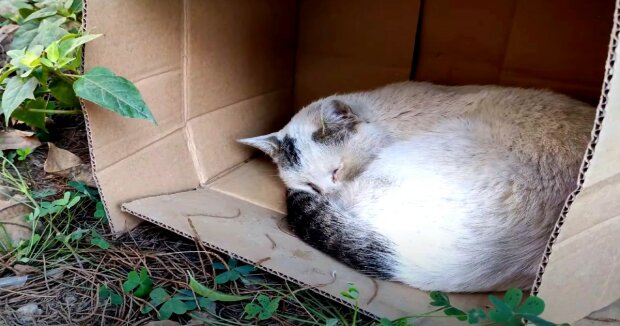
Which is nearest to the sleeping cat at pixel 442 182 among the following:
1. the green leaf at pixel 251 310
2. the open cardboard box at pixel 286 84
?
the open cardboard box at pixel 286 84

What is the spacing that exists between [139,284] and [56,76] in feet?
3.07

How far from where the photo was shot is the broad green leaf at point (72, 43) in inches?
74.7

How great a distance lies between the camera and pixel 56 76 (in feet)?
7.18

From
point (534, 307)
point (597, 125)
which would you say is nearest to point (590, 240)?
point (534, 307)

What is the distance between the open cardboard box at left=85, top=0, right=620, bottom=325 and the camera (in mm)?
1524

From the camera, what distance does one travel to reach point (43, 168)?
7.98 feet

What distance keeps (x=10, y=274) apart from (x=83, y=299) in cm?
34

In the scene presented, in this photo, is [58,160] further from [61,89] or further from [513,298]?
[513,298]

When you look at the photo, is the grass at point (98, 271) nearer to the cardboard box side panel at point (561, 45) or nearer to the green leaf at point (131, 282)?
the green leaf at point (131, 282)

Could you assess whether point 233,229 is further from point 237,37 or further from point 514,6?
point 514,6

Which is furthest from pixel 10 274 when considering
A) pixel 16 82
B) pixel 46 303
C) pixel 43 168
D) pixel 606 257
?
pixel 606 257

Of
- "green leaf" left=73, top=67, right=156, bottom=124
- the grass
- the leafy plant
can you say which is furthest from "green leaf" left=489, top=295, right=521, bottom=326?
"green leaf" left=73, top=67, right=156, bottom=124

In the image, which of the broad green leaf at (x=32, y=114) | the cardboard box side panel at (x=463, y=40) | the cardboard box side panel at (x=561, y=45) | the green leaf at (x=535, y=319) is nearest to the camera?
the green leaf at (x=535, y=319)

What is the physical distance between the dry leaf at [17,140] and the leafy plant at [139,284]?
95 centimetres
